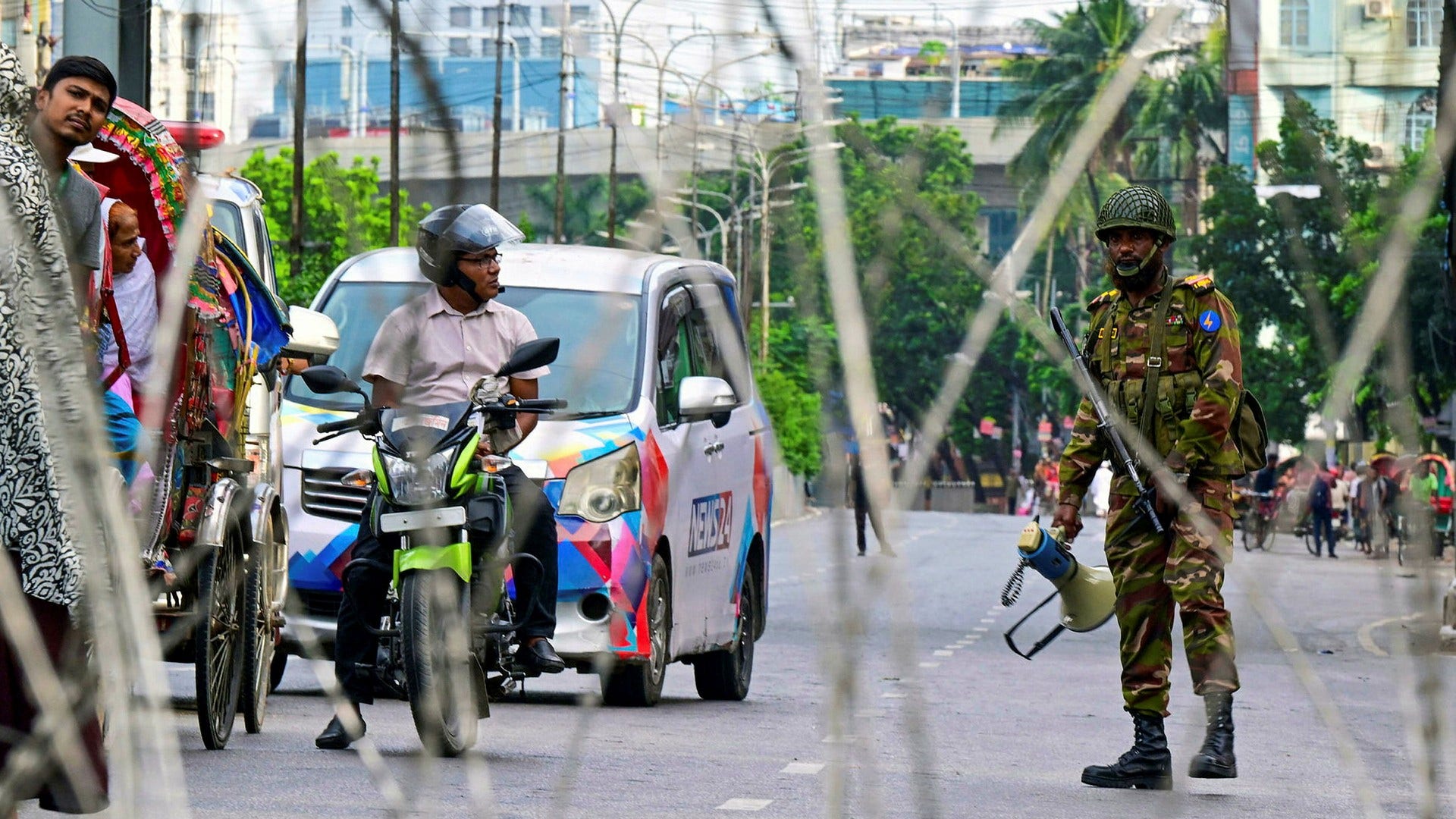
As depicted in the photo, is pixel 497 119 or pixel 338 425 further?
pixel 338 425

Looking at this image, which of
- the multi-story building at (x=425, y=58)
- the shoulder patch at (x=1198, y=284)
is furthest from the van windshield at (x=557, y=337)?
the multi-story building at (x=425, y=58)

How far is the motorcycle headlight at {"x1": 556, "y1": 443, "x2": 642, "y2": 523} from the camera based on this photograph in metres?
8.65

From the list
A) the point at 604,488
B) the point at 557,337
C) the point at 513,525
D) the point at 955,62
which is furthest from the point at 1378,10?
the point at 604,488

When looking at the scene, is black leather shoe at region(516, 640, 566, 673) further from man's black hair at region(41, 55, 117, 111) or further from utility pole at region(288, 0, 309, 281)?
utility pole at region(288, 0, 309, 281)

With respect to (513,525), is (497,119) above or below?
above

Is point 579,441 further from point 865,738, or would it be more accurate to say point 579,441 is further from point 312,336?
point 865,738

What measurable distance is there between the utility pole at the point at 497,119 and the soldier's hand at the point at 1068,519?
5.20m

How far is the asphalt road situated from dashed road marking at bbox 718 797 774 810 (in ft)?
0.04

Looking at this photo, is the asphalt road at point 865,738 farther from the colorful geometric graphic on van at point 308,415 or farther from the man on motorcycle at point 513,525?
the colorful geometric graphic on van at point 308,415

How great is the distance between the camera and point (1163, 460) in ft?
20.9

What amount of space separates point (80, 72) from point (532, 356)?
1835mm

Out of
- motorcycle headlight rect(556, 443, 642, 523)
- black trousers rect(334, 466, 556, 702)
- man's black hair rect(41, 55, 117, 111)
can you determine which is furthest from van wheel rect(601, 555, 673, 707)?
man's black hair rect(41, 55, 117, 111)

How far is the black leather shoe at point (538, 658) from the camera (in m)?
6.95

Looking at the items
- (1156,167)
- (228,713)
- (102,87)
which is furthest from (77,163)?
(1156,167)
